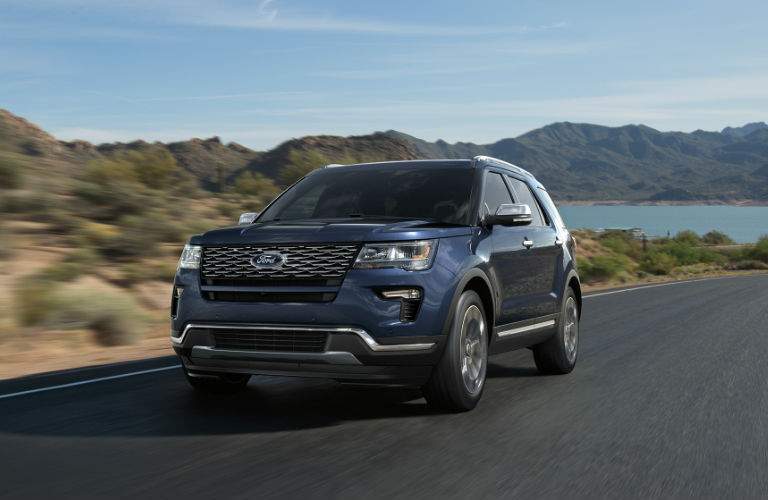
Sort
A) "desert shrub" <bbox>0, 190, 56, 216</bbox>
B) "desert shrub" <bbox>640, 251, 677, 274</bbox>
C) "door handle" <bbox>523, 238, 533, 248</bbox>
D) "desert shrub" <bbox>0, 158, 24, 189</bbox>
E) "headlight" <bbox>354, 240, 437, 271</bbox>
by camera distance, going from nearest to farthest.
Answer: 1. "headlight" <bbox>354, 240, 437, 271</bbox>
2. "door handle" <bbox>523, 238, 533, 248</bbox>
3. "desert shrub" <bbox>0, 190, 56, 216</bbox>
4. "desert shrub" <bbox>0, 158, 24, 189</bbox>
5. "desert shrub" <bbox>640, 251, 677, 274</bbox>

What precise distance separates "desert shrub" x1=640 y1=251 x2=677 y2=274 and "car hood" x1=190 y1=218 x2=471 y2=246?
159 ft

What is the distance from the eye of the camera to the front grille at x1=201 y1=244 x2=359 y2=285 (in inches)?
245

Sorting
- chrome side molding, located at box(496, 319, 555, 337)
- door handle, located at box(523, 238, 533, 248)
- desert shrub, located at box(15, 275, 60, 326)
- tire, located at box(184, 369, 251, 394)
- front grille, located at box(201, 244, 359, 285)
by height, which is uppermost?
front grille, located at box(201, 244, 359, 285)

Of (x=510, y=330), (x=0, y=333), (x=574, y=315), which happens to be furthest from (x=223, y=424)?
(x=0, y=333)

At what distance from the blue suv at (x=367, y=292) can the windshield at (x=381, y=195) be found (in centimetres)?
1

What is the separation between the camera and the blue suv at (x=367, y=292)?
243 inches

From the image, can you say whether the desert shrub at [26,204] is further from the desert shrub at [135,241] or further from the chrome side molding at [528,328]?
the chrome side molding at [528,328]

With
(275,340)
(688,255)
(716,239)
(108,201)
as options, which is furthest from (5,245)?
(716,239)

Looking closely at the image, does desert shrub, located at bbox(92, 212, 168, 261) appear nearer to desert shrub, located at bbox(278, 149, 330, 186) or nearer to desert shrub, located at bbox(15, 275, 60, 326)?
desert shrub, located at bbox(15, 275, 60, 326)

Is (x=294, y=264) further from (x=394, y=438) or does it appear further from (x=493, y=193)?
(x=493, y=193)

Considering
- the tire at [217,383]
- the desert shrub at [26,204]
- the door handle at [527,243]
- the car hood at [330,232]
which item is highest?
the car hood at [330,232]

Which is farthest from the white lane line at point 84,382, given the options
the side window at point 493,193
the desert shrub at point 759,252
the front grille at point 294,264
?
the desert shrub at point 759,252

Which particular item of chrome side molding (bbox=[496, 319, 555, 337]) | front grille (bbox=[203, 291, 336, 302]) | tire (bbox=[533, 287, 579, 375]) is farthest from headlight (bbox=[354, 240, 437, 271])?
tire (bbox=[533, 287, 579, 375])

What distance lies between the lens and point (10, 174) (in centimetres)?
1931
